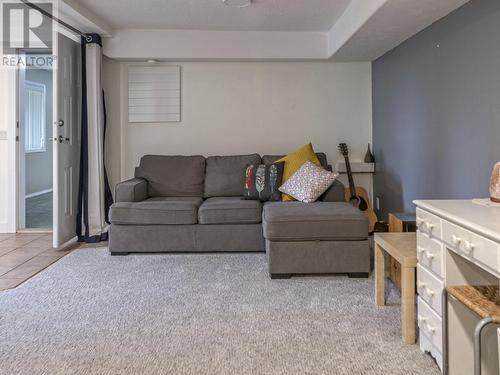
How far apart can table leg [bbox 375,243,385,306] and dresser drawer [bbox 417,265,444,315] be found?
19.0 inches

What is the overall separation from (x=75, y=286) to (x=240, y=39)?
2916 mm

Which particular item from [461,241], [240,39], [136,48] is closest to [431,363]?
[461,241]

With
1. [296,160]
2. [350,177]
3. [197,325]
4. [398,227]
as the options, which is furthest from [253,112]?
[197,325]

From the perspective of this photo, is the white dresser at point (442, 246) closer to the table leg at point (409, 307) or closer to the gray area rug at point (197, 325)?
the table leg at point (409, 307)

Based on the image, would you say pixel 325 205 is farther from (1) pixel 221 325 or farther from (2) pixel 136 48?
(2) pixel 136 48

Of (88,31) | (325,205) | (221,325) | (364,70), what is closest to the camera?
(221,325)

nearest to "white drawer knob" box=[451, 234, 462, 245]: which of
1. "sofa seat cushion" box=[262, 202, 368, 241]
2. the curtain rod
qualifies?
"sofa seat cushion" box=[262, 202, 368, 241]

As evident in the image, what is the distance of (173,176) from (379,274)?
95.3 inches

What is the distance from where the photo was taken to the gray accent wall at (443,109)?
2365 mm

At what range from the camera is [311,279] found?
2869 mm

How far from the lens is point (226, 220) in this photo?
3.50 metres

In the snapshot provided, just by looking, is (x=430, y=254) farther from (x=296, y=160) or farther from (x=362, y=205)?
(x=362, y=205)

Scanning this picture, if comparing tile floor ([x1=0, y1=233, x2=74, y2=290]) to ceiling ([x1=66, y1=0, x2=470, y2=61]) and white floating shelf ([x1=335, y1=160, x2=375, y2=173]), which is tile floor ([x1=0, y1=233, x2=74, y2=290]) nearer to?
ceiling ([x1=66, y1=0, x2=470, y2=61])

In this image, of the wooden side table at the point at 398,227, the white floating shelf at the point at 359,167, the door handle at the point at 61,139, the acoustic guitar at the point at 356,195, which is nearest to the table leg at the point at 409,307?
the wooden side table at the point at 398,227
